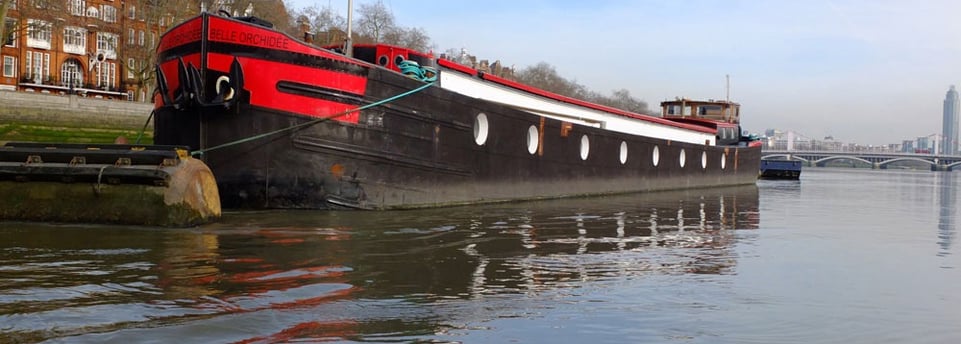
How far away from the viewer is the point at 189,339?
12.4ft

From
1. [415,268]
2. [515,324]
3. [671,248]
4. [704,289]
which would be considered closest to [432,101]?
[671,248]

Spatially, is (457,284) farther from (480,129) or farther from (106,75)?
(106,75)

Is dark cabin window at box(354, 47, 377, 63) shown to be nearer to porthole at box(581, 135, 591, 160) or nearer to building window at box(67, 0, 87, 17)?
porthole at box(581, 135, 591, 160)

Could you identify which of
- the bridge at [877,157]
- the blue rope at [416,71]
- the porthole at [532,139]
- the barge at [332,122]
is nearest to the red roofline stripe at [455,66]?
the barge at [332,122]

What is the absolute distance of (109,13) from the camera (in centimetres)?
5638

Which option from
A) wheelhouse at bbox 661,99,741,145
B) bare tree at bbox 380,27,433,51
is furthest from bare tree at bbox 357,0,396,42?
wheelhouse at bbox 661,99,741,145

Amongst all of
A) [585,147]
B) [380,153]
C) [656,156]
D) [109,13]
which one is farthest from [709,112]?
[109,13]

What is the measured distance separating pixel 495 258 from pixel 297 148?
4504 millimetres

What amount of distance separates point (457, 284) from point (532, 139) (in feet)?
31.3

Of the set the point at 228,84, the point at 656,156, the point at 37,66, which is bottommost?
the point at 656,156

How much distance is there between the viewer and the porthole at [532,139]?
14812mm

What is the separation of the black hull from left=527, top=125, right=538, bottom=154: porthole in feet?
0.35

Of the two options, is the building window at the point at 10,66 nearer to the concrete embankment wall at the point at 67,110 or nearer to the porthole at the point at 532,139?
the concrete embankment wall at the point at 67,110

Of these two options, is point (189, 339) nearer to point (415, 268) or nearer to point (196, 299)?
point (196, 299)
